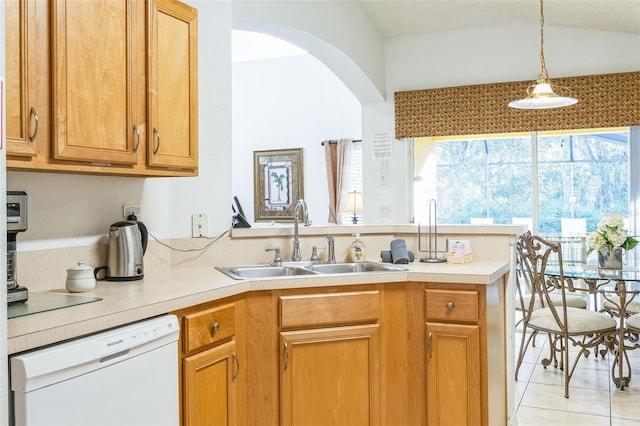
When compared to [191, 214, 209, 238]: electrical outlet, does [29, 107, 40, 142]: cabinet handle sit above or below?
above

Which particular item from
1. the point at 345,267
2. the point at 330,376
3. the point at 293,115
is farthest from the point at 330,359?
the point at 293,115

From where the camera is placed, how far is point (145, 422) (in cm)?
166

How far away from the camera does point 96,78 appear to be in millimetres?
1989

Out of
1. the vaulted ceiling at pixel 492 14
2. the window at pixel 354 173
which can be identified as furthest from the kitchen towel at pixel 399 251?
the window at pixel 354 173

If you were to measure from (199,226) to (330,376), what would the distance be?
1.00 meters

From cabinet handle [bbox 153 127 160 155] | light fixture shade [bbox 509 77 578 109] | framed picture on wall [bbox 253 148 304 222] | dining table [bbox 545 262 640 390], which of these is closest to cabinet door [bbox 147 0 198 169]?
cabinet handle [bbox 153 127 160 155]

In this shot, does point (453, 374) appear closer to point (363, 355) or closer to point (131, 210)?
point (363, 355)

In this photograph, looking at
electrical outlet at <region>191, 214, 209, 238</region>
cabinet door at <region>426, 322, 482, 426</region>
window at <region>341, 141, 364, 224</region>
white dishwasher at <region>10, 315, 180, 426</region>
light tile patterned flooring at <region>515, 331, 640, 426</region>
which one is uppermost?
window at <region>341, 141, 364, 224</region>

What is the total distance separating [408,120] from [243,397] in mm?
3730

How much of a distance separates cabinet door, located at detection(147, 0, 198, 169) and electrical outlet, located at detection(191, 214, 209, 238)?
1.29 ft

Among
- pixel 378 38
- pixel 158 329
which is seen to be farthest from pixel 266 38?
pixel 158 329

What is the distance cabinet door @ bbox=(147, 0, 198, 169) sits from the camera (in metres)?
2.24

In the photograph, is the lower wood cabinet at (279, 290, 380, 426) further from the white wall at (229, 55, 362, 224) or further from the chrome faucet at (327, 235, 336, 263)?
the white wall at (229, 55, 362, 224)

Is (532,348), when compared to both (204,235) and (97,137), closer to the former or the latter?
(204,235)
